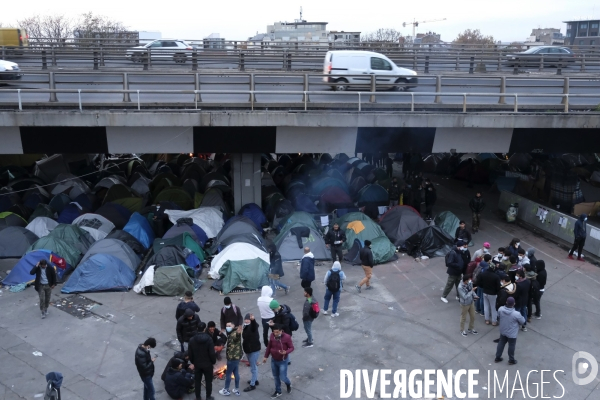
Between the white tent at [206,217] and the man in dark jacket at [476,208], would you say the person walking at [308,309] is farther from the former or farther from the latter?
the man in dark jacket at [476,208]

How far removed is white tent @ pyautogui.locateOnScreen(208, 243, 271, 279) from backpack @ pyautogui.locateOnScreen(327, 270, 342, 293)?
258cm

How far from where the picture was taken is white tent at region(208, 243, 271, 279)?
14406mm

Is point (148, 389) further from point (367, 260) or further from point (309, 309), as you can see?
point (367, 260)

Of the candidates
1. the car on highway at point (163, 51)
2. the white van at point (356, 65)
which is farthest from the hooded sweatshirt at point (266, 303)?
the car on highway at point (163, 51)

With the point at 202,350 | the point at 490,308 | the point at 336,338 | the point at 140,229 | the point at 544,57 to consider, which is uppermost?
the point at 544,57

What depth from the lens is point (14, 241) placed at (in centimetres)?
1631

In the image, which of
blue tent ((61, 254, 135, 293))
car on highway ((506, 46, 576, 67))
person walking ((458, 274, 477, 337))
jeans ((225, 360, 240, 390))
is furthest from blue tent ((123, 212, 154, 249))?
car on highway ((506, 46, 576, 67))

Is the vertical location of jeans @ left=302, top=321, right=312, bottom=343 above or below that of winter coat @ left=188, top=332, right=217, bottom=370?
below

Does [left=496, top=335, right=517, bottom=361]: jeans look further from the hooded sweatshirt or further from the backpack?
the hooded sweatshirt

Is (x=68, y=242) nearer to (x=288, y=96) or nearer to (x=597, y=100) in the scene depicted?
(x=288, y=96)

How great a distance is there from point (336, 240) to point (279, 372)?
6.48m

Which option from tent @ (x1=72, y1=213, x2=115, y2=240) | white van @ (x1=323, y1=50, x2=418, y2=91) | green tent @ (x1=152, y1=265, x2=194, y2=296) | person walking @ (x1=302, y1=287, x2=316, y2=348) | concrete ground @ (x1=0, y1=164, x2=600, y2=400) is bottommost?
concrete ground @ (x1=0, y1=164, x2=600, y2=400)

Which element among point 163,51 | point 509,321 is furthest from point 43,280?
point 163,51

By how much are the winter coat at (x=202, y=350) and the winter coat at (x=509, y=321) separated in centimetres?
500
